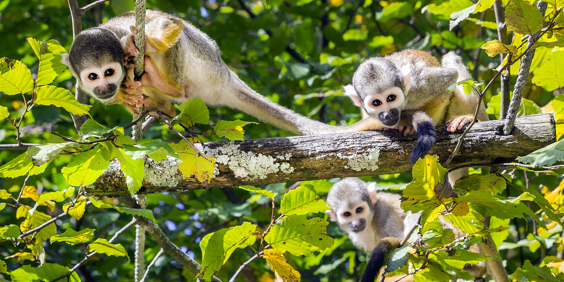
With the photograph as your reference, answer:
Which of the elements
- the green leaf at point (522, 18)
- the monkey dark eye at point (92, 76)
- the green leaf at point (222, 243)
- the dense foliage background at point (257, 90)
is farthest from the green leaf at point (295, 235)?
the monkey dark eye at point (92, 76)

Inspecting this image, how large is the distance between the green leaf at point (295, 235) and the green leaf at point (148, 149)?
2.40 feet

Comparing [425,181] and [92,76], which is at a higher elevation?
[425,181]

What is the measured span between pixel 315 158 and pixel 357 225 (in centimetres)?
222

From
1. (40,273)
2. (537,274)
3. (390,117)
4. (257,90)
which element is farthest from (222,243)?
(257,90)

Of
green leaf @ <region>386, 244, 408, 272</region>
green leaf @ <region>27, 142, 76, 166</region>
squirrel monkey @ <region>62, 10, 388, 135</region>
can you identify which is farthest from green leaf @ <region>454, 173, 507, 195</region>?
green leaf @ <region>27, 142, 76, 166</region>

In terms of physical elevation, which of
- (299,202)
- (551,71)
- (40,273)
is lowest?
(40,273)

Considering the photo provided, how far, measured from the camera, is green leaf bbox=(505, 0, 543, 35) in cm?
204

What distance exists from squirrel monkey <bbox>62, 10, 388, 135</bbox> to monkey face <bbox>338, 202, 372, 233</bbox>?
142 cm

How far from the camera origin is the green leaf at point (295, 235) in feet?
8.11

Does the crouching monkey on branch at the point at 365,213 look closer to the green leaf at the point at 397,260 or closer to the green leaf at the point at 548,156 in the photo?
the green leaf at the point at 397,260

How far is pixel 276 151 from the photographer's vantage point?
3.05m

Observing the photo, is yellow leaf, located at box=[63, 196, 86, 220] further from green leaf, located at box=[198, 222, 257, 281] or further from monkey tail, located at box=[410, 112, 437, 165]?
monkey tail, located at box=[410, 112, 437, 165]

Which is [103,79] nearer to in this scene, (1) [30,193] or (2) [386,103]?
(1) [30,193]

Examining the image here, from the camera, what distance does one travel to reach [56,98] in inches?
89.6
